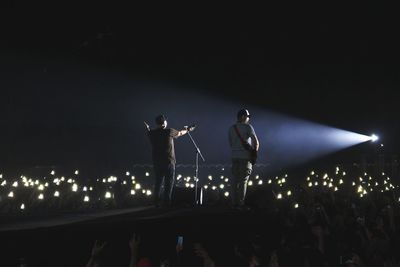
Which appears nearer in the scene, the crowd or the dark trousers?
the crowd

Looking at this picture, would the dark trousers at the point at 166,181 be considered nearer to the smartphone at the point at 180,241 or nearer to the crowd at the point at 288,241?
the crowd at the point at 288,241

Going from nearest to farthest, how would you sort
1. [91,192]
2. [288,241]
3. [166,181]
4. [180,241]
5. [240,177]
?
1. [288,241]
2. [180,241]
3. [240,177]
4. [166,181]
5. [91,192]

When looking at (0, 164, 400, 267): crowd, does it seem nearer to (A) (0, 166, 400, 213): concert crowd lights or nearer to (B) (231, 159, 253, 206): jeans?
(B) (231, 159, 253, 206): jeans

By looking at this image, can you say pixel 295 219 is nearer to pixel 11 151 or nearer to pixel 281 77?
pixel 11 151

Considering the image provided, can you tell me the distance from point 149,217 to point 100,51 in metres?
16.8

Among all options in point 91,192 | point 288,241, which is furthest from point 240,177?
point 91,192

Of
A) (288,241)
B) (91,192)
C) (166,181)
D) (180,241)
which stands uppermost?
(166,181)

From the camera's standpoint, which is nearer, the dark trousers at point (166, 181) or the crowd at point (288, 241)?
the crowd at point (288, 241)

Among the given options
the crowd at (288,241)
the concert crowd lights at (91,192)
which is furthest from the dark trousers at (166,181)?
the crowd at (288,241)

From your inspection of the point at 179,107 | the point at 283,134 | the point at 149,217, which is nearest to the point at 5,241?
the point at 149,217

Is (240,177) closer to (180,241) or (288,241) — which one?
(180,241)

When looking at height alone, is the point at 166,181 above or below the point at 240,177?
below

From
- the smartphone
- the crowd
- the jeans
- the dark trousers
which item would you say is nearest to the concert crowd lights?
the dark trousers

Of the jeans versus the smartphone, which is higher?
the jeans
